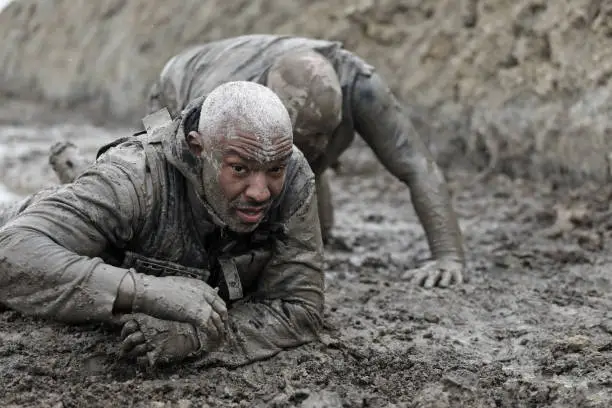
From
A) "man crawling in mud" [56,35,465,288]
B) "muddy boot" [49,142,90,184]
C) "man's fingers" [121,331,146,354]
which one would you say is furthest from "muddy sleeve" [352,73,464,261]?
"man's fingers" [121,331,146,354]

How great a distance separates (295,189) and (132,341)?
81 centimetres

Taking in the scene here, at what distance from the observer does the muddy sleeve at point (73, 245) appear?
3.14 m

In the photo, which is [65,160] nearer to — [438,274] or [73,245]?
[73,245]

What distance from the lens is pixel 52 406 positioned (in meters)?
3.07

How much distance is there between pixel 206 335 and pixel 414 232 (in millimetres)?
3338

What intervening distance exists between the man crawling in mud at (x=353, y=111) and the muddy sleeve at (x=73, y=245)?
149cm

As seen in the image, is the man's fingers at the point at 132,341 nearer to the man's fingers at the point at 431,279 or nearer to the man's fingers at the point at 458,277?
the man's fingers at the point at 431,279

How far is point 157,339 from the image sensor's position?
3229 mm

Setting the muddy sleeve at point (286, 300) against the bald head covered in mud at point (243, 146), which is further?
the muddy sleeve at point (286, 300)

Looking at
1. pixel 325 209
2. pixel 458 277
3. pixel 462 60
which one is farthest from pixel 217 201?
pixel 462 60

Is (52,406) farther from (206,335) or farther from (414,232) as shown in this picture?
(414,232)

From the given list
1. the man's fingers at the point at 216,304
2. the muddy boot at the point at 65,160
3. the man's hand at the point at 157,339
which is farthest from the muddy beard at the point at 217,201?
the muddy boot at the point at 65,160

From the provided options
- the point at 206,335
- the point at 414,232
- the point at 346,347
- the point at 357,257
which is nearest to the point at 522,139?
the point at 414,232

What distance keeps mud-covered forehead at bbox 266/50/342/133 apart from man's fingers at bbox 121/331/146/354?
1555mm
